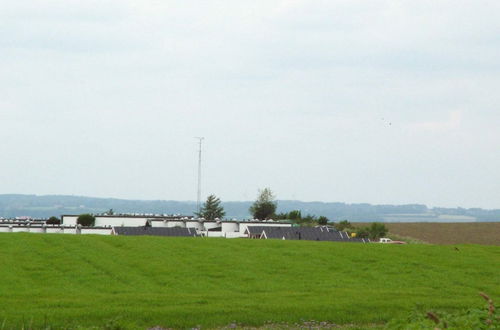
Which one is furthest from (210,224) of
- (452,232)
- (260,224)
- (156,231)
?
(452,232)

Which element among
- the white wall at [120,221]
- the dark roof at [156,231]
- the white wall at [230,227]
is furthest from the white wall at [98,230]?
the white wall at [230,227]

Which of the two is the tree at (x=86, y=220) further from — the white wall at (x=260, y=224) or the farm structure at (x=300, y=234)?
the farm structure at (x=300, y=234)

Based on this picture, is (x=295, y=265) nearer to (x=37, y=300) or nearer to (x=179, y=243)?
(x=179, y=243)

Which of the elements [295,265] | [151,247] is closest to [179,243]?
[151,247]

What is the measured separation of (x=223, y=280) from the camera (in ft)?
121

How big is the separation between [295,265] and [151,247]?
387 inches

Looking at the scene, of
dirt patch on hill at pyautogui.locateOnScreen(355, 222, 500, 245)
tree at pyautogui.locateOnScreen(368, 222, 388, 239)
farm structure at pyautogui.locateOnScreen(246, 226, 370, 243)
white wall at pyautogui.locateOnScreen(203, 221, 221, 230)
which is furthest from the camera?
white wall at pyautogui.locateOnScreen(203, 221, 221, 230)

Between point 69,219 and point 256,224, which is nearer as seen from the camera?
point 256,224

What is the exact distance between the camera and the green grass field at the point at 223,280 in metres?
26.8

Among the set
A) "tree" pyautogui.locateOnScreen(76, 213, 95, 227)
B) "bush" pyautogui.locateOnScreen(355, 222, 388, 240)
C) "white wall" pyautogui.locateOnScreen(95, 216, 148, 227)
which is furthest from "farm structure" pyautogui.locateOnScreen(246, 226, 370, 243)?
"tree" pyautogui.locateOnScreen(76, 213, 95, 227)

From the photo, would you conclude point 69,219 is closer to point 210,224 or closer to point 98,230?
point 210,224

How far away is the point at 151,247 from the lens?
47.0m

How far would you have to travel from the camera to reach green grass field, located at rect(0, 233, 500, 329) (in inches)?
1053

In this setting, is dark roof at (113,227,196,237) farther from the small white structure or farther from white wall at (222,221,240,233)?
white wall at (222,221,240,233)
